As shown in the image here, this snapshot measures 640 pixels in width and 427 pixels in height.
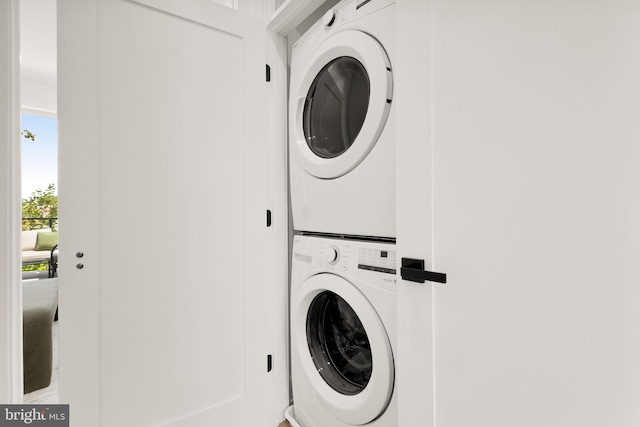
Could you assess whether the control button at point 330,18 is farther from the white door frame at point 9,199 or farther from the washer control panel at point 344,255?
the white door frame at point 9,199

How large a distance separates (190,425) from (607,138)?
5.73ft

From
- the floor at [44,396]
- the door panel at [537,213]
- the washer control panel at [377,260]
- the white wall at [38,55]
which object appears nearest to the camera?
the door panel at [537,213]

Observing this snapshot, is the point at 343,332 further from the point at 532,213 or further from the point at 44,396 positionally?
the point at 44,396

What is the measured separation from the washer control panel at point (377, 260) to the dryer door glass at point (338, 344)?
242 mm

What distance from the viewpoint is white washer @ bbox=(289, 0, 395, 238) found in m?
1.03

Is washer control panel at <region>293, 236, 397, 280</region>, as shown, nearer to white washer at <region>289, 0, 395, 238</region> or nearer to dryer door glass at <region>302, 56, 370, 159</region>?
white washer at <region>289, 0, 395, 238</region>

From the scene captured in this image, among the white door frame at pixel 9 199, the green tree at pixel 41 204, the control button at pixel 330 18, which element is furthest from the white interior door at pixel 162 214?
the green tree at pixel 41 204

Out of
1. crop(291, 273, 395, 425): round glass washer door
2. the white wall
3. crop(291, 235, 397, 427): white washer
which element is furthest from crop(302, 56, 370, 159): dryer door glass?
the white wall

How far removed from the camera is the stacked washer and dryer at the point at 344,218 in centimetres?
102

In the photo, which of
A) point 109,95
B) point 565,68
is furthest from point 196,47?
point 565,68

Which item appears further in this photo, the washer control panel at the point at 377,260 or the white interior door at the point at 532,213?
the washer control panel at the point at 377,260

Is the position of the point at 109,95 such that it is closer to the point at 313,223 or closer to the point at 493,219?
the point at 313,223

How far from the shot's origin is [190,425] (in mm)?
1378

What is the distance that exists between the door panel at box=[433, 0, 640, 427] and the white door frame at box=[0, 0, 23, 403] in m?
1.39
